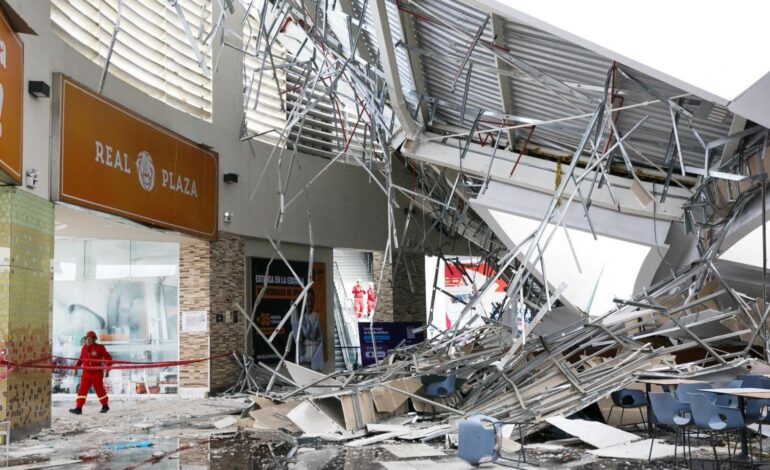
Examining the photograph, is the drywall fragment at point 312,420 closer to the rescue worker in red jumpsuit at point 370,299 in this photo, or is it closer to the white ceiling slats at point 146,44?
the white ceiling slats at point 146,44

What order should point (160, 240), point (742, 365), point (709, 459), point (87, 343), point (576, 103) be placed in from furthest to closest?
point (160, 240), point (87, 343), point (576, 103), point (742, 365), point (709, 459)

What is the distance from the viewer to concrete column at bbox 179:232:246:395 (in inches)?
757

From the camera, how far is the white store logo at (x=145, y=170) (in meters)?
16.7

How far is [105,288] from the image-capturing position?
2095cm

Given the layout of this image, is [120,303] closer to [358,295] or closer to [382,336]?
[382,336]

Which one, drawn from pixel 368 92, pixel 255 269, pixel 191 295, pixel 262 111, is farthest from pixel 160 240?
pixel 368 92

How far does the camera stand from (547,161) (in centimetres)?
1570

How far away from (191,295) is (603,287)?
864cm

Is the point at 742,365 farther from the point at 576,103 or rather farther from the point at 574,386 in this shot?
the point at 576,103

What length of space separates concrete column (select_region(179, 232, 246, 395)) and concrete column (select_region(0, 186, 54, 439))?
6183 mm

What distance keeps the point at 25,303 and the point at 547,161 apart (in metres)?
8.48

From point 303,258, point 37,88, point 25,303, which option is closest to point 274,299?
point 303,258

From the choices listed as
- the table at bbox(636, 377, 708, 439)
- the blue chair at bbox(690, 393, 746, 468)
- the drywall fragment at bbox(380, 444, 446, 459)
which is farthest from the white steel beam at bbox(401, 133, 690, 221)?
the blue chair at bbox(690, 393, 746, 468)

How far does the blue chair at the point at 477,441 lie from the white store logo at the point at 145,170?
9.77 metres
